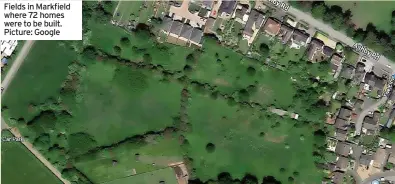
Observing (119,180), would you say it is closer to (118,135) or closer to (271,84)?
(118,135)

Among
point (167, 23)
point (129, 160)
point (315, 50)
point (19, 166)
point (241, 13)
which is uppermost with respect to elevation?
point (241, 13)

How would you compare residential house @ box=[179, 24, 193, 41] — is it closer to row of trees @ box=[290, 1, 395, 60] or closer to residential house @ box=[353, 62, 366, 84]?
row of trees @ box=[290, 1, 395, 60]

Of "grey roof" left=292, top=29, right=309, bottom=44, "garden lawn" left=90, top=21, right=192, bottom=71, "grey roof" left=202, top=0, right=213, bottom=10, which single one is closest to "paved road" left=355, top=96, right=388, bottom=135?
"grey roof" left=292, top=29, right=309, bottom=44

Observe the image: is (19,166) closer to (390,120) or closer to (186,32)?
(186,32)

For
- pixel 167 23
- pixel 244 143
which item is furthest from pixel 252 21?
pixel 244 143

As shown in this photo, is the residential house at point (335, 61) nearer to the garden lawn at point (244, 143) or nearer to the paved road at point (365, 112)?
the paved road at point (365, 112)
